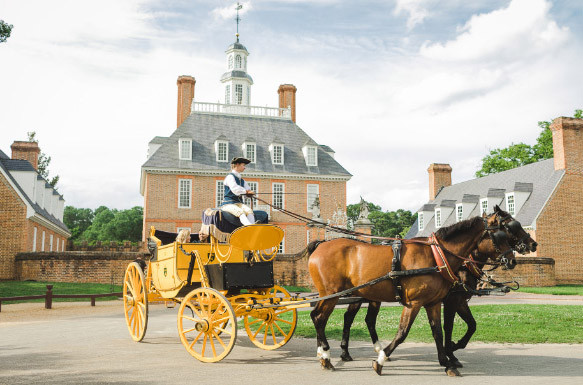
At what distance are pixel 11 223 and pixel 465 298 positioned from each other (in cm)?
2333

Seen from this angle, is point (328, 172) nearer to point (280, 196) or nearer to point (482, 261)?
point (280, 196)

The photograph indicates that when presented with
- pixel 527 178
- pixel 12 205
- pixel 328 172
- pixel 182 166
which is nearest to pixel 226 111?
pixel 182 166

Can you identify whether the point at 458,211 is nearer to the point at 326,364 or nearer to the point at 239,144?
the point at 239,144

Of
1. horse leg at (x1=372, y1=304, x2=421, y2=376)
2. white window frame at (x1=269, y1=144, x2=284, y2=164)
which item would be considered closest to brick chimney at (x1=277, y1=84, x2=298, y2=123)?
white window frame at (x1=269, y1=144, x2=284, y2=164)

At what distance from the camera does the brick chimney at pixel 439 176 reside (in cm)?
4550

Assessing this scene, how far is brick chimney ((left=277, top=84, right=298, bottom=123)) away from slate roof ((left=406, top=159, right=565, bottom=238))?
14278 millimetres

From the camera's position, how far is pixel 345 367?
693 cm

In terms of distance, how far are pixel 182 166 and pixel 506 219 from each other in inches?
1181

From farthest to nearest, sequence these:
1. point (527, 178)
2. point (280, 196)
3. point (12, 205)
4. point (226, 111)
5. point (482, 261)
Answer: point (226, 111) < point (280, 196) < point (527, 178) < point (12, 205) < point (482, 261)

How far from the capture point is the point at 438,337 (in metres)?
6.54

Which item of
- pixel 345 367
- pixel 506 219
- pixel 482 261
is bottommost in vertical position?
pixel 345 367

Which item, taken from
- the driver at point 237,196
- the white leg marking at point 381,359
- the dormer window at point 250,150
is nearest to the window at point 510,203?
A: the dormer window at point 250,150

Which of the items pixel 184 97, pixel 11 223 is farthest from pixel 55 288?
pixel 184 97

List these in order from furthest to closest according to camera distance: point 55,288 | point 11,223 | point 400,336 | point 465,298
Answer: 1. point 11,223
2. point 55,288
3. point 465,298
4. point 400,336
